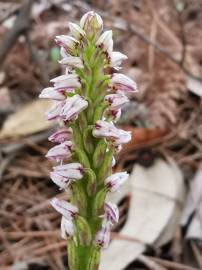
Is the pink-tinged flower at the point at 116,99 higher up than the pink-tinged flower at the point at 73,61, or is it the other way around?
the pink-tinged flower at the point at 73,61

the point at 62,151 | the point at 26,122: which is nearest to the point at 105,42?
the point at 62,151

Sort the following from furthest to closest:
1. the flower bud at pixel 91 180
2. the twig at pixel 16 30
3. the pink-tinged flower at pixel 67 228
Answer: the twig at pixel 16 30 < the pink-tinged flower at pixel 67 228 < the flower bud at pixel 91 180

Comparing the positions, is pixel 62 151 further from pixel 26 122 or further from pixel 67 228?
pixel 26 122

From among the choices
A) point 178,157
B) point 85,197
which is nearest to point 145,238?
point 178,157

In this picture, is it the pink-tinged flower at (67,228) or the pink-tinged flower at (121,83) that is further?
the pink-tinged flower at (67,228)

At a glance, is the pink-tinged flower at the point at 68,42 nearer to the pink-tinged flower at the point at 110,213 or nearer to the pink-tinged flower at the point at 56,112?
the pink-tinged flower at the point at 56,112

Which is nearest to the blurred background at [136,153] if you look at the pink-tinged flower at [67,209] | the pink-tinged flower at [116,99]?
the pink-tinged flower at [67,209]

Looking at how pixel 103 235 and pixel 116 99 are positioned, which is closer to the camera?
pixel 116 99

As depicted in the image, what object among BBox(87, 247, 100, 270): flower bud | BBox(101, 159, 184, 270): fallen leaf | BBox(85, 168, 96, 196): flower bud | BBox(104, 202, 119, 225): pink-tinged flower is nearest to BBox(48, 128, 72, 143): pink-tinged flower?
BBox(85, 168, 96, 196): flower bud
